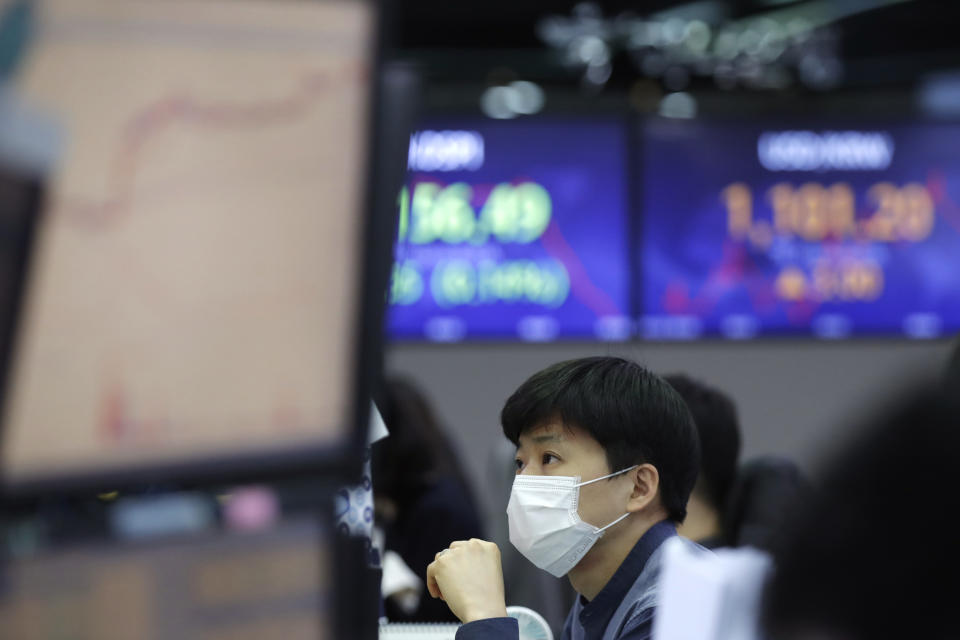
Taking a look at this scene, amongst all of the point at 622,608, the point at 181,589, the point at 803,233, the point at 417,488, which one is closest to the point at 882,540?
the point at 181,589

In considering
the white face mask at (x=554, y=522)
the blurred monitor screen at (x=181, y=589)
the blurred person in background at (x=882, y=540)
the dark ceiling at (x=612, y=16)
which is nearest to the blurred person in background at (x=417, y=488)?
the white face mask at (x=554, y=522)

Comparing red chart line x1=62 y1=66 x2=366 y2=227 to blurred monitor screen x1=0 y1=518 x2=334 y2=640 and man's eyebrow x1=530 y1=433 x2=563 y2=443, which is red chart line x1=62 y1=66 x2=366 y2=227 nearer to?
blurred monitor screen x1=0 y1=518 x2=334 y2=640

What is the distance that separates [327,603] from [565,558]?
2.64 feet

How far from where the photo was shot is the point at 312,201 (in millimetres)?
768

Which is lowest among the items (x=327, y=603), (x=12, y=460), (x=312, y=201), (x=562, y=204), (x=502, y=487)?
(x=502, y=487)

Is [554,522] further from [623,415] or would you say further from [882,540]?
[882,540]

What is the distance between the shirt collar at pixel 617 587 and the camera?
1416 mm

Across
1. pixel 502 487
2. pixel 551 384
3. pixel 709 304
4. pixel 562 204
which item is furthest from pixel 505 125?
pixel 551 384

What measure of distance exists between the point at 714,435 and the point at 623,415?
0.79 metres

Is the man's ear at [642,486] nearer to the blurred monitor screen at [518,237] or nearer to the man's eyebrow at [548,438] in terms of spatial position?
the man's eyebrow at [548,438]

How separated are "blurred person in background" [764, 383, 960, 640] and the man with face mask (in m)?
0.87

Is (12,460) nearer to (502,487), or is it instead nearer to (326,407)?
(326,407)

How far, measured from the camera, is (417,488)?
2.91 meters

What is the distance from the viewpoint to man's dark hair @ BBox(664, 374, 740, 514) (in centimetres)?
222
